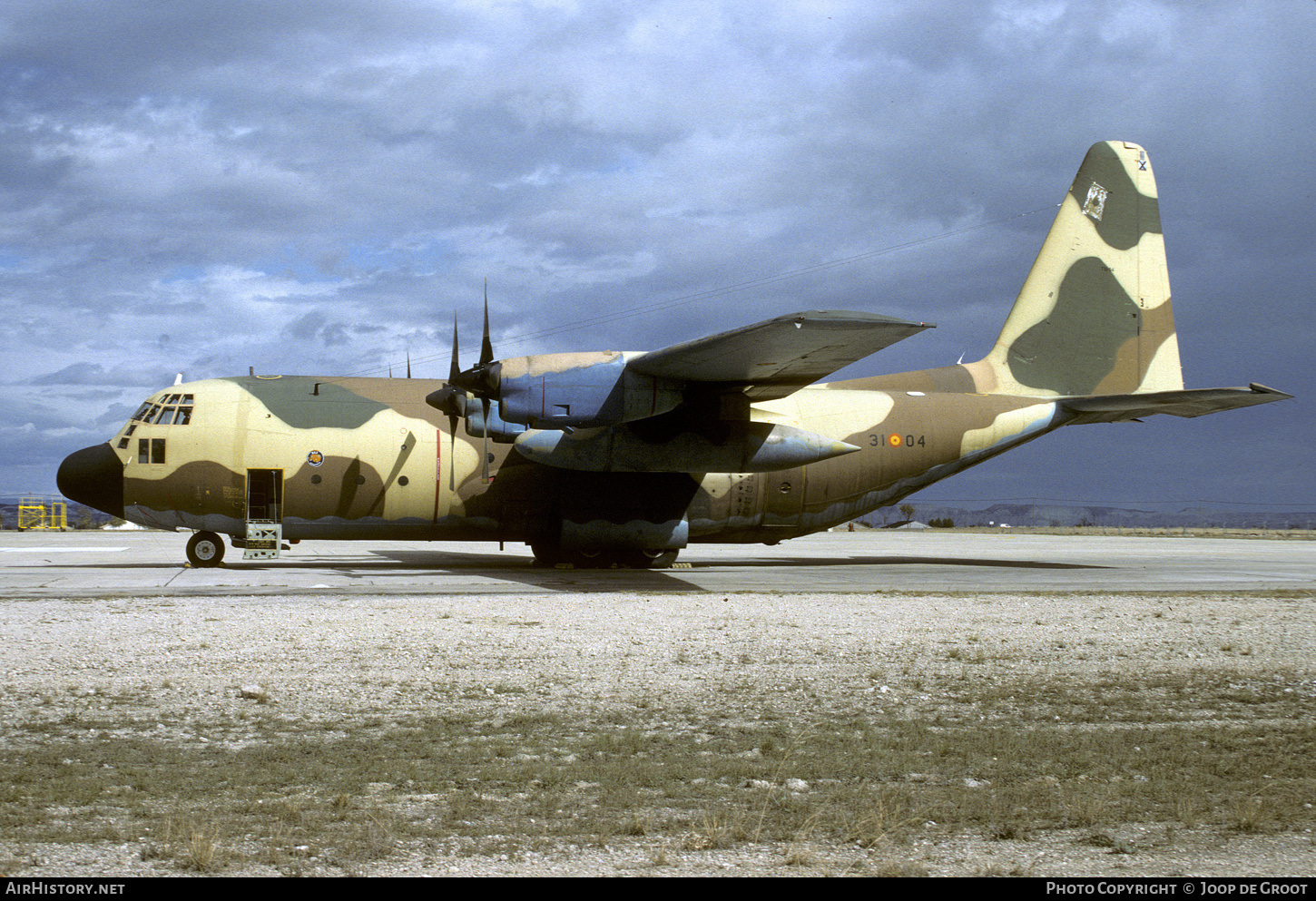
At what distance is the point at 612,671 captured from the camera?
30.0 feet

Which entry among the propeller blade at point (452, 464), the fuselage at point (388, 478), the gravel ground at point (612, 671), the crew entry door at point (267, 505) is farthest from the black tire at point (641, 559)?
the crew entry door at point (267, 505)

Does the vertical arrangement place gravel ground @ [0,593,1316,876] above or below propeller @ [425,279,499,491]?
below

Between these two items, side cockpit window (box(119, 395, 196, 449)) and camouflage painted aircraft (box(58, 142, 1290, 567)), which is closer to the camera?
camouflage painted aircraft (box(58, 142, 1290, 567))

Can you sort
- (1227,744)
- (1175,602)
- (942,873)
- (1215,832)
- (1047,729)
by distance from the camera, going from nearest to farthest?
(942,873), (1215,832), (1227,744), (1047,729), (1175,602)

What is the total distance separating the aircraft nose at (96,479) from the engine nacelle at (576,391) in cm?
847

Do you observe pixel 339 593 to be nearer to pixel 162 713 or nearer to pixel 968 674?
pixel 162 713

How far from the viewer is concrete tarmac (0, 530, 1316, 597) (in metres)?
16.4

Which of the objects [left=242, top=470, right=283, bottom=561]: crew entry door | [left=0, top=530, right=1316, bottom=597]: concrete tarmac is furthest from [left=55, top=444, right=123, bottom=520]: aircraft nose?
[left=242, top=470, right=283, bottom=561]: crew entry door

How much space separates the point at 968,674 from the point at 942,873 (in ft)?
17.3

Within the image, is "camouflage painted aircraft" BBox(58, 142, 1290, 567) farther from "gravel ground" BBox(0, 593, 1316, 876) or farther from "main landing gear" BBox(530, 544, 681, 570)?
"gravel ground" BBox(0, 593, 1316, 876)

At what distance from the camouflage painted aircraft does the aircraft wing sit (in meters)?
0.07

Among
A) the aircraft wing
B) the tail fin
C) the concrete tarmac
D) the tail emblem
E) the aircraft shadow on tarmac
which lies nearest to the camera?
the aircraft wing
